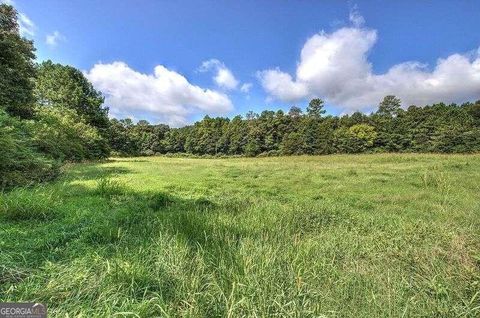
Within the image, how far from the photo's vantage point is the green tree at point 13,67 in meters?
16.8

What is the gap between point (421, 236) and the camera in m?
6.66

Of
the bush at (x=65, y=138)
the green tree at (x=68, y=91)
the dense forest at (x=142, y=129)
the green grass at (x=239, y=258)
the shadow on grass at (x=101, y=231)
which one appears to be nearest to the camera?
the green grass at (x=239, y=258)

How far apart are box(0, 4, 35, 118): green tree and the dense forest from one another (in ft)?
0.16

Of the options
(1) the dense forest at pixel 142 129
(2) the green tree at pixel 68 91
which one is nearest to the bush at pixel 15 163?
(1) the dense forest at pixel 142 129

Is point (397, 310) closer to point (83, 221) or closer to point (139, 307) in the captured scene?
point (139, 307)

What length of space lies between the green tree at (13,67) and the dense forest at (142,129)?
0.16 ft

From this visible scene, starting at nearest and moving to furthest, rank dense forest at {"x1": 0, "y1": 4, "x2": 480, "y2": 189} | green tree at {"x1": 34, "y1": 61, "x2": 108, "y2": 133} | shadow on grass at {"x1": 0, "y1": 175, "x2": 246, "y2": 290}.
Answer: shadow on grass at {"x1": 0, "y1": 175, "x2": 246, "y2": 290} < dense forest at {"x1": 0, "y1": 4, "x2": 480, "y2": 189} < green tree at {"x1": 34, "y1": 61, "x2": 108, "y2": 133}

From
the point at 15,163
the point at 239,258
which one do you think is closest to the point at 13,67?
the point at 15,163

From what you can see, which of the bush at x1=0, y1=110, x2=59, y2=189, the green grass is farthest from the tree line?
the green grass

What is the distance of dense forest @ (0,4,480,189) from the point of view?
51.2ft

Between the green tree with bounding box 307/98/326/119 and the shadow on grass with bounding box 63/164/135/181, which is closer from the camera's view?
the shadow on grass with bounding box 63/164/135/181

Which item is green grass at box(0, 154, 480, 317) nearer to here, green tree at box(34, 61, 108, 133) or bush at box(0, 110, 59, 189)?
bush at box(0, 110, 59, 189)

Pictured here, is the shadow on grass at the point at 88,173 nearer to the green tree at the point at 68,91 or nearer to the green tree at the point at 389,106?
the green tree at the point at 68,91

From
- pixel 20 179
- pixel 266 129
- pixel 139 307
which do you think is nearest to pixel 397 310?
pixel 139 307
